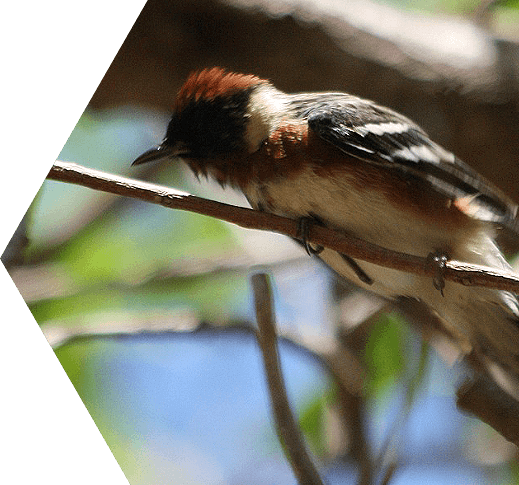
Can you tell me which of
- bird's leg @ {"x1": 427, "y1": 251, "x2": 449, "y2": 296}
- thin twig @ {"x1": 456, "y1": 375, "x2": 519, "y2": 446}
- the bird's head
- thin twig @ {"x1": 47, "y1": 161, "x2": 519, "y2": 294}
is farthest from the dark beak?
thin twig @ {"x1": 456, "y1": 375, "x2": 519, "y2": 446}

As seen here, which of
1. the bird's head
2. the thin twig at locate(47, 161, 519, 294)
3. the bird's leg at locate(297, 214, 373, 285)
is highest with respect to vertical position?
the bird's head

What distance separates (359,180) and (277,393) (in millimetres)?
305

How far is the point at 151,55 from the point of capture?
132 cm

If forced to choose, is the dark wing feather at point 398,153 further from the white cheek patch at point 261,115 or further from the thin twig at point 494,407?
the thin twig at point 494,407

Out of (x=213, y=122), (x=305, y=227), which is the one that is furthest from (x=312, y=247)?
(x=213, y=122)

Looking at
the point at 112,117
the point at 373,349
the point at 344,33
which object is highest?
the point at 344,33

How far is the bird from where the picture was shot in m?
0.92

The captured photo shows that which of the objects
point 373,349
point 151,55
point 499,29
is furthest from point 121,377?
point 499,29

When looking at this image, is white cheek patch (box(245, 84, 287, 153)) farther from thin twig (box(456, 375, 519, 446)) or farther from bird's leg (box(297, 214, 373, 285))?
thin twig (box(456, 375, 519, 446))

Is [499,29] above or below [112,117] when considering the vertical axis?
above

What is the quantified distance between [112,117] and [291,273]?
0.39 metres

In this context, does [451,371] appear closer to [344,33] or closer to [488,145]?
[488,145]

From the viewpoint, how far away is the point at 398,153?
0.95 meters

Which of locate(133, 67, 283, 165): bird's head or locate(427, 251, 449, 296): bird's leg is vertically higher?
locate(133, 67, 283, 165): bird's head
